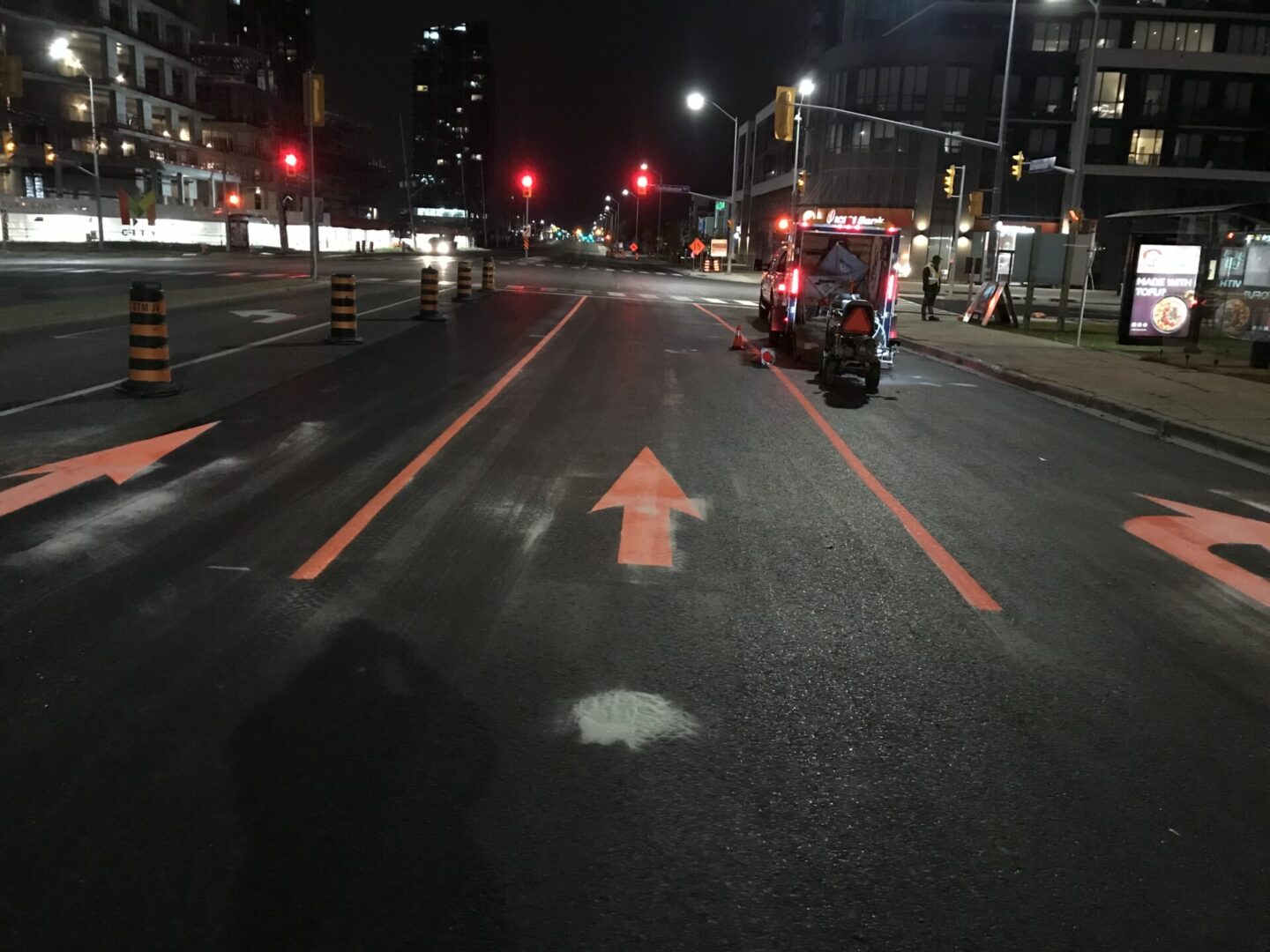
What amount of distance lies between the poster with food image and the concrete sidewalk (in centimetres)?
144

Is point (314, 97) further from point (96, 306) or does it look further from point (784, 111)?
point (784, 111)

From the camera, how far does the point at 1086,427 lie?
40.4ft

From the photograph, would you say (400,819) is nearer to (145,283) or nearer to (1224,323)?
(145,283)

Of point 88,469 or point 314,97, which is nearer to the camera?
point 88,469

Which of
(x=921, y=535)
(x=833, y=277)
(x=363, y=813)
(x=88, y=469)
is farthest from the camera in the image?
(x=833, y=277)

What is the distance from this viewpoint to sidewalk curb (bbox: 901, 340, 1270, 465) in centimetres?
1077

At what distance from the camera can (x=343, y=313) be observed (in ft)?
57.7

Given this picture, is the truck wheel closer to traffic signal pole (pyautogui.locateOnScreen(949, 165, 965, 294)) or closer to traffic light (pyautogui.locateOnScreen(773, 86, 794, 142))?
traffic light (pyautogui.locateOnScreen(773, 86, 794, 142))

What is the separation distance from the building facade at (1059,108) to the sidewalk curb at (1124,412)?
2022 inches

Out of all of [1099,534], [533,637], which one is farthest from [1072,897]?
[1099,534]

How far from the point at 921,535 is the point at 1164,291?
17.1 metres

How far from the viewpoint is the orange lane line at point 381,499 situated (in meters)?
6.05

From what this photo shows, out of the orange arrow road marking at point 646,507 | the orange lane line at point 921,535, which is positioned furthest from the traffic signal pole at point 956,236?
the orange arrow road marking at point 646,507

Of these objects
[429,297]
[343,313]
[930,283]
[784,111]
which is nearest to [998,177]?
[930,283]
